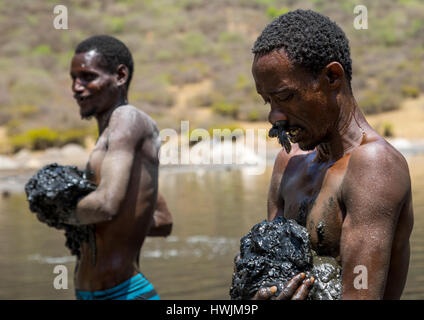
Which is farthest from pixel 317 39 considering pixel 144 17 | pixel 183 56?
pixel 144 17

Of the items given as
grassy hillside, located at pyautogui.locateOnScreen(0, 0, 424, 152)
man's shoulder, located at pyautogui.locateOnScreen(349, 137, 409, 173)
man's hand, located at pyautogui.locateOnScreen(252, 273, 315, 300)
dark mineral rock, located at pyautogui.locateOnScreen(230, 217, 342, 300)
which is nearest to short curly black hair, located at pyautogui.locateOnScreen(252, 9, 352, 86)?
man's shoulder, located at pyautogui.locateOnScreen(349, 137, 409, 173)

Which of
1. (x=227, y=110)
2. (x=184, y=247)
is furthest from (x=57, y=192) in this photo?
(x=227, y=110)

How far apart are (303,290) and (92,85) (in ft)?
6.03

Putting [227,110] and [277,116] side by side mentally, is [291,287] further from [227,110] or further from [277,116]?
[227,110]

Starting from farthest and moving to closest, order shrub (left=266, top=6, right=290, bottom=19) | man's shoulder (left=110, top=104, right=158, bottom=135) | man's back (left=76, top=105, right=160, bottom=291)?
shrub (left=266, top=6, right=290, bottom=19)
man's shoulder (left=110, top=104, right=158, bottom=135)
man's back (left=76, top=105, right=160, bottom=291)

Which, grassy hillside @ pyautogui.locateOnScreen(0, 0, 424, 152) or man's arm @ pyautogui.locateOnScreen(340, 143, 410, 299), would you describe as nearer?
man's arm @ pyautogui.locateOnScreen(340, 143, 410, 299)

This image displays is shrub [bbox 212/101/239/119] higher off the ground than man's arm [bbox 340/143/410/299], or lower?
lower

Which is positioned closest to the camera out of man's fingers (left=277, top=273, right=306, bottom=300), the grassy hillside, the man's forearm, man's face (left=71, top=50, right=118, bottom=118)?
man's fingers (left=277, top=273, right=306, bottom=300)

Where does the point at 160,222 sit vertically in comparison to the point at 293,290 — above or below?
below

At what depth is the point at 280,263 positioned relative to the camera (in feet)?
5.72

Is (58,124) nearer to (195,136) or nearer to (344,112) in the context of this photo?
(195,136)

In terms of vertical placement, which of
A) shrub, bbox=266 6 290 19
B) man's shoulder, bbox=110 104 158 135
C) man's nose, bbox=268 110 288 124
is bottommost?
man's shoulder, bbox=110 104 158 135

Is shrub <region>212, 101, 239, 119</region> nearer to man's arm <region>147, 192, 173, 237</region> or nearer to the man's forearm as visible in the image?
man's arm <region>147, 192, 173, 237</region>

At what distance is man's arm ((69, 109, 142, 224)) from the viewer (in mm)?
2840
